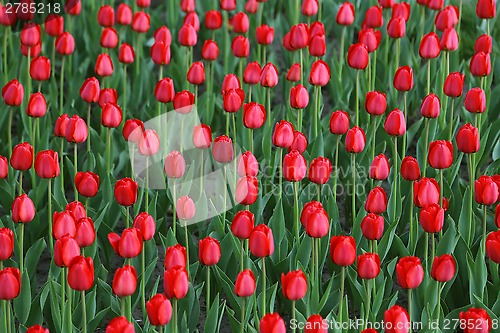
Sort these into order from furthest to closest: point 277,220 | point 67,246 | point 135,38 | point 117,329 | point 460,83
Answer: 1. point 135,38
2. point 460,83
3. point 277,220
4. point 67,246
5. point 117,329

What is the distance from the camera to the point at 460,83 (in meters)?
3.53

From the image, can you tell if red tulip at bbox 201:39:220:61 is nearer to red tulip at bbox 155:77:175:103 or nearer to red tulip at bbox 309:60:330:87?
red tulip at bbox 155:77:175:103

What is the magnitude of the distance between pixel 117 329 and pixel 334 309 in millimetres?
882

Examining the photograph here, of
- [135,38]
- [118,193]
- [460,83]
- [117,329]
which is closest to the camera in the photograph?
[117,329]

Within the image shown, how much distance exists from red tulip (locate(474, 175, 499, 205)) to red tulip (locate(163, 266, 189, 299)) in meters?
0.95

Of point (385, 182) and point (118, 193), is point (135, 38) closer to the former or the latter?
point (385, 182)

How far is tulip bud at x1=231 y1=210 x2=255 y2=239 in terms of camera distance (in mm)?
2801

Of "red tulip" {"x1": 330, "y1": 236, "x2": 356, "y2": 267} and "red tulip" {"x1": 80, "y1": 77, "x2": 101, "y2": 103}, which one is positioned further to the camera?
"red tulip" {"x1": 80, "y1": 77, "x2": 101, "y2": 103}

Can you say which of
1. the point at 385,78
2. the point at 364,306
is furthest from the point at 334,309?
the point at 385,78

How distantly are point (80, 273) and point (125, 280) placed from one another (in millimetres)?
120

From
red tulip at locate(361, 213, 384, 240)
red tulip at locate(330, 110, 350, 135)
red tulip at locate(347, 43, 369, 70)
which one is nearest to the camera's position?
red tulip at locate(361, 213, 384, 240)

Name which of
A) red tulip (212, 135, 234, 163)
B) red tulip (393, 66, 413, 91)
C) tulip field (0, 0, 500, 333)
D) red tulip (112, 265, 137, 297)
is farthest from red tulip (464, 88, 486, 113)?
red tulip (112, 265, 137, 297)

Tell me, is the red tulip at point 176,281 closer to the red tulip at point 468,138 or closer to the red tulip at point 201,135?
the red tulip at point 201,135

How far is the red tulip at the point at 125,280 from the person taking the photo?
257cm
